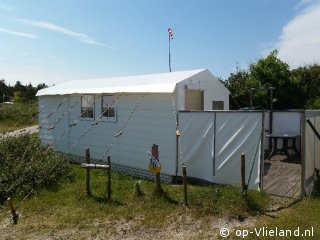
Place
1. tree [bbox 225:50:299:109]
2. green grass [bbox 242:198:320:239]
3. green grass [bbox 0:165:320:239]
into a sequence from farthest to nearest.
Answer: tree [bbox 225:50:299:109] → green grass [bbox 0:165:320:239] → green grass [bbox 242:198:320:239]

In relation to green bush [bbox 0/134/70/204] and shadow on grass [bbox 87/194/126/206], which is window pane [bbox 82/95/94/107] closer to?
green bush [bbox 0/134/70/204]

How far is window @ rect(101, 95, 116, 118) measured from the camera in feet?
42.2

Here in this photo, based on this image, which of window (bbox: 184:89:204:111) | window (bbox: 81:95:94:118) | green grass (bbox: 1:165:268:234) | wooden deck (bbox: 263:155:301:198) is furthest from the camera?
window (bbox: 81:95:94:118)

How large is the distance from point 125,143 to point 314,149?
19.0ft

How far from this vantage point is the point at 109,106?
12844mm

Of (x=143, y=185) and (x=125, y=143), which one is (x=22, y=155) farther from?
(x=143, y=185)

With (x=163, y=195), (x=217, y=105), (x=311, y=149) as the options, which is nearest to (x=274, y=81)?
(x=217, y=105)

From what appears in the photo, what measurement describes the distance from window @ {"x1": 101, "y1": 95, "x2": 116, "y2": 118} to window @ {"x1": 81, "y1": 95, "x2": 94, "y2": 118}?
609 mm

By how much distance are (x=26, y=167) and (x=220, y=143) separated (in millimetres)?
5587

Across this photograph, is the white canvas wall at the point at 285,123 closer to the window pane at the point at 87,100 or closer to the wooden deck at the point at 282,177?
the wooden deck at the point at 282,177

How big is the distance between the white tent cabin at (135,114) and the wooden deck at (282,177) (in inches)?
102

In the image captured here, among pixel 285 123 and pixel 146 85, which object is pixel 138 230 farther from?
pixel 285 123

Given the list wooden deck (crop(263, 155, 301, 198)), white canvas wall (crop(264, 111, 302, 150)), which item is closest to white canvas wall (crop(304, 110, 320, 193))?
wooden deck (crop(263, 155, 301, 198))

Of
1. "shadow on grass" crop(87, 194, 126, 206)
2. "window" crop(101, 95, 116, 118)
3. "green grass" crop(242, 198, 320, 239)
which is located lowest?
"shadow on grass" crop(87, 194, 126, 206)
